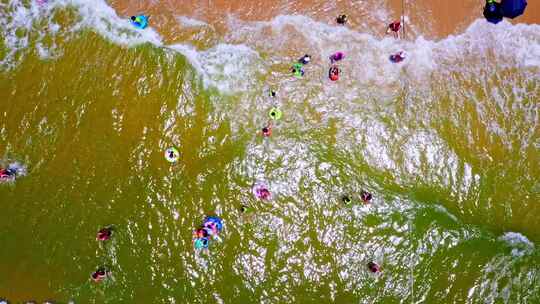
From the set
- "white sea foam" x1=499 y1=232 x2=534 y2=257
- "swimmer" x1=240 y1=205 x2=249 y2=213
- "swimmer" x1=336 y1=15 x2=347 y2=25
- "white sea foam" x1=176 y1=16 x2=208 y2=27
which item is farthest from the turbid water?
"white sea foam" x1=176 y1=16 x2=208 y2=27

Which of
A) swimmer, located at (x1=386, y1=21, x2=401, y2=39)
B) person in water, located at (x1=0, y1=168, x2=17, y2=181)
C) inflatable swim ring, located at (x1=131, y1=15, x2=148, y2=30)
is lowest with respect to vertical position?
person in water, located at (x1=0, y1=168, x2=17, y2=181)

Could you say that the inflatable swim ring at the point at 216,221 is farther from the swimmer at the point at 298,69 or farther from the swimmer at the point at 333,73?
the swimmer at the point at 333,73

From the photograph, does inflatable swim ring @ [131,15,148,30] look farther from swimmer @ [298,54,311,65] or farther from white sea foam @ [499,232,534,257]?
white sea foam @ [499,232,534,257]

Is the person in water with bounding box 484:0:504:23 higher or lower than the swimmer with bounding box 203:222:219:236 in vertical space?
higher

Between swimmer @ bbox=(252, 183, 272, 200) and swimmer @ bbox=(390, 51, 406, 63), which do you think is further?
swimmer @ bbox=(390, 51, 406, 63)

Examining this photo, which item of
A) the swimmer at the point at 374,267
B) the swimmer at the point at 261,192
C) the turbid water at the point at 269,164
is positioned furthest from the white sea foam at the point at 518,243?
the swimmer at the point at 261,192

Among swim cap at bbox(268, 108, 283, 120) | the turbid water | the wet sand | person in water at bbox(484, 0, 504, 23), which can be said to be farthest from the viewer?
the wet sand

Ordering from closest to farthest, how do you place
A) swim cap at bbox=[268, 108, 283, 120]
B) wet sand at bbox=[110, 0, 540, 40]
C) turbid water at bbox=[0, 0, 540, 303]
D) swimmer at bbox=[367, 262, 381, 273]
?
swimmer at bbox=[367, 262, 381, 273] < turbid water at bbox=[0, 0, 540, 303] < swim cap at bbox=[268, 108, 283, 120] < wet sand at bbox=[110, 0, 540, 40]

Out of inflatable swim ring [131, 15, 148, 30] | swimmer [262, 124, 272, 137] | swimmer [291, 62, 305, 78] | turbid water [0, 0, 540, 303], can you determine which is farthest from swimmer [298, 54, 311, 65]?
inflatable swim ring [131, 15, 148, 30]
